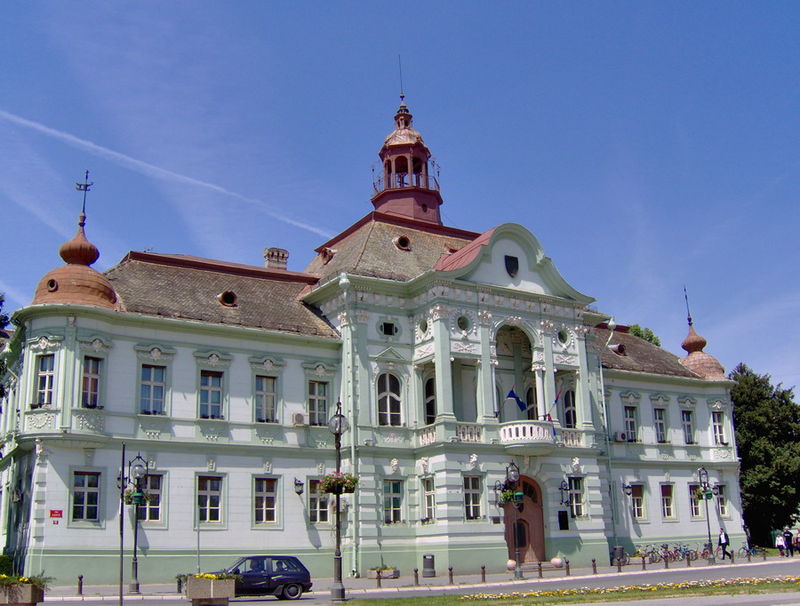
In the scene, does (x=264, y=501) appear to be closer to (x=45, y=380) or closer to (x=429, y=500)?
(x=429, y=500)

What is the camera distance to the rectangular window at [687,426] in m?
48.5

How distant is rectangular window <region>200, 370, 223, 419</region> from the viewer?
115 feet

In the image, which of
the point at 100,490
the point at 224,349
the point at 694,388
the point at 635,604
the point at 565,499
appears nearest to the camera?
the point at 635,604

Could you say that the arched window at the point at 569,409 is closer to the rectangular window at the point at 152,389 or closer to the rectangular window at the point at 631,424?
the rectangular window at the point at 631,424

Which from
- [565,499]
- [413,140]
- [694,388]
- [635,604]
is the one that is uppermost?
[413,140]

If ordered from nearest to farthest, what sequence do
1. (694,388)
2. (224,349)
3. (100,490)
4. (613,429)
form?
(100,490), (224,349), (613,429), (694,388)

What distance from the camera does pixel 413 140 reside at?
47.4 m

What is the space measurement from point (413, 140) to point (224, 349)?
17.1m

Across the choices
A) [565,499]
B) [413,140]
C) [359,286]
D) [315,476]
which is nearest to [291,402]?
[315,476]

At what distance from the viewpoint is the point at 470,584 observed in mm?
30250

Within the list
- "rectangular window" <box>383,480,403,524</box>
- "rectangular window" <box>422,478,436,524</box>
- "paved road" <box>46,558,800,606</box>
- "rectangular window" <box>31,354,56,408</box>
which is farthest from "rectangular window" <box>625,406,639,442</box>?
"rectangular window" <box>31,354,56,408</box>

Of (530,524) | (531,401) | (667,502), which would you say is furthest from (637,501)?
(530,524)

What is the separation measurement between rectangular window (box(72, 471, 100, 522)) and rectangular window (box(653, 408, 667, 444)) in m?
28.1

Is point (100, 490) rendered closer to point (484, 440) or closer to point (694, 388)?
point (484, 440)
